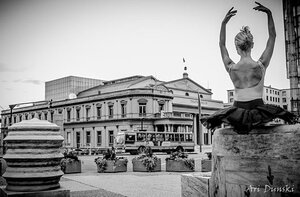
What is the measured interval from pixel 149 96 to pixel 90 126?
39.9 ft

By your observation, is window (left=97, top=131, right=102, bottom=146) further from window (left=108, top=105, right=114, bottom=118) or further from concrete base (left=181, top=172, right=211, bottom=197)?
concrete base (left=181, top=172, right=211, bottom=197)

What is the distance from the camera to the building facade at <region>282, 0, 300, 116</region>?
4550cm

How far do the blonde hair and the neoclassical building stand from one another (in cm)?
3924

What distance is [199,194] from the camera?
182 inches

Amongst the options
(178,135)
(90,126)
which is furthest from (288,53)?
(90,126)

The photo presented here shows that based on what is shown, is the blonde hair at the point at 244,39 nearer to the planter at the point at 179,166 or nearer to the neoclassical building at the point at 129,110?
the planter at the point at 179,166

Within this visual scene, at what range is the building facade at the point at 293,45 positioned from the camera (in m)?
45.5

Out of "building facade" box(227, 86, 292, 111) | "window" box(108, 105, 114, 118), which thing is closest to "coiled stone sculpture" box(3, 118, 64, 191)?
Result: "window" box(108, 105, 114, 118)

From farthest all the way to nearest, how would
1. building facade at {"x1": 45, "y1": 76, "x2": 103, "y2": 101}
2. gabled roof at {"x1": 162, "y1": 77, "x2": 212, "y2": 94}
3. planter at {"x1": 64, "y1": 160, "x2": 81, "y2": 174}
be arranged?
building facade at {"x1": 45, "y1": 76, "x2": 103, "y2": 101}, gabled roof at {"x1": 162, "y1": 77, "x2": 212, "y2": 94}, planter at {"x1": 64, "y1": 160, "x2": 81, "y2": 174}

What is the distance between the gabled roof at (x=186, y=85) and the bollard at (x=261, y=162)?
55773 millimetres

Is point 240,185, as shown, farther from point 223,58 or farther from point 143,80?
point 143,80

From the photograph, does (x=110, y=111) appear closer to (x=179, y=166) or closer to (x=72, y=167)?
(x=72, y=167)

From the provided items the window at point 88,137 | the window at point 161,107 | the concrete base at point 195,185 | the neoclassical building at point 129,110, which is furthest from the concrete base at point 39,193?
the window at point 88,137

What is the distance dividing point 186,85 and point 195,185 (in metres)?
60.2
